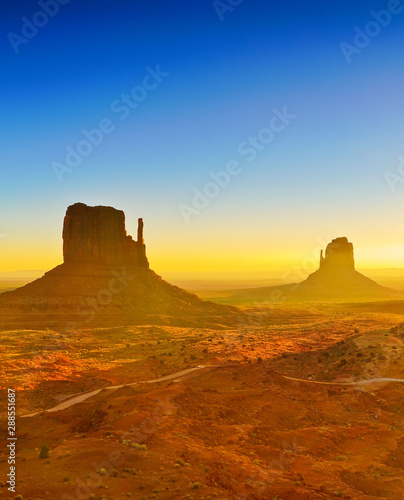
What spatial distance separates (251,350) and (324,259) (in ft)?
487

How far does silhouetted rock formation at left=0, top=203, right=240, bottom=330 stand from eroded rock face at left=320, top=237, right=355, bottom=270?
101 meters

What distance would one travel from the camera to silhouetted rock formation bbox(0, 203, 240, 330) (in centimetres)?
7188

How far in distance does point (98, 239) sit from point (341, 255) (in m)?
125

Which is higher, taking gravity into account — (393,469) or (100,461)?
(100,461)

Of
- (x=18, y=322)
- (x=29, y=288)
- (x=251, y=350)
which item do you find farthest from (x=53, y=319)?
(x=251, y=350)

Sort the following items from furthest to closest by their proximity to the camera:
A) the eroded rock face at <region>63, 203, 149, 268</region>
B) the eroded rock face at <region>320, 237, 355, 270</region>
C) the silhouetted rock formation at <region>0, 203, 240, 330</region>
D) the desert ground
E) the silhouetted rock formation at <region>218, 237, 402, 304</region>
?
the eroded rock face at <region>320, 237, 355, 270</region>, the silhouetted rock formation at <region>218, 237, 402, 304</region>, the eroded rock face at <region>63, 203, 149, 268</region>, the silhouetted rock formation at <region>0, 203, 240, 330</region>, the desert ground

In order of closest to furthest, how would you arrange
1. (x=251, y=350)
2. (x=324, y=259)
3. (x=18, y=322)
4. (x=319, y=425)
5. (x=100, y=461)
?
(x=100, y=461) → (x=319, y=425) → (x=251, y=350) → (x=18, y=322) → (x=324, y=259)

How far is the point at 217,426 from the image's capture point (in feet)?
63.3

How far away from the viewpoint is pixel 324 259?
184m

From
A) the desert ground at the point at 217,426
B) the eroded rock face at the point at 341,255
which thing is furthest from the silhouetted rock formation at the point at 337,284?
the desert ground at the point at 217,426

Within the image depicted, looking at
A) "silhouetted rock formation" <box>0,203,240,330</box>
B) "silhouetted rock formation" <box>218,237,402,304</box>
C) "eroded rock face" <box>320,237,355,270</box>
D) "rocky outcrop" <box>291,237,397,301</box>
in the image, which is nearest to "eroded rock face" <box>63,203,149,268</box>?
"silhouetted rock formation" <box>0,203,240,330</box>

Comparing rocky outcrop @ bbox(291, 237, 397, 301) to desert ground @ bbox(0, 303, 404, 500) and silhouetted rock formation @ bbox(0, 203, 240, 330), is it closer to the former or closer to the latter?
silhouetted rock formation @ bbox(0, 203, 240, 330)

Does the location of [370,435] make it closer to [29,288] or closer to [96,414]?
[96,414]

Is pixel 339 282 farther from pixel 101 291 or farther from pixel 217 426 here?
pixel 217 426
